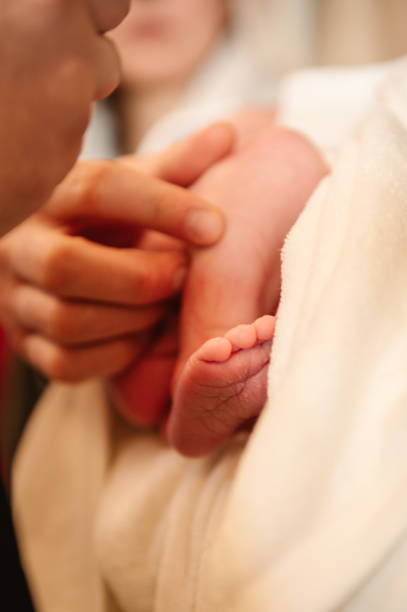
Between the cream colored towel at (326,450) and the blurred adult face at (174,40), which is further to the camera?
the blurred adult face at (174,40)

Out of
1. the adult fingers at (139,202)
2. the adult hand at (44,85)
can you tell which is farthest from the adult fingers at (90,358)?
the adult hand at (44,85)

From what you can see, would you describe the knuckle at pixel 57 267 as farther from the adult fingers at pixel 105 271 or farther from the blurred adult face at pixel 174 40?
the blurred adult face at pixel 174 40

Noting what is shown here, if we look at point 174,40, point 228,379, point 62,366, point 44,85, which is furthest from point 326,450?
point 174,40

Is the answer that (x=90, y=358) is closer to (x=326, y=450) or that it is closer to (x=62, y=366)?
(x=62, y=366)

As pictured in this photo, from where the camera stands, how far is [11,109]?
0.26m

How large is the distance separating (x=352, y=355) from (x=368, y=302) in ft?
0.10

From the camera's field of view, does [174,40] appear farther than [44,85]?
Yes

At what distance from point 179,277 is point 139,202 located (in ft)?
0.21

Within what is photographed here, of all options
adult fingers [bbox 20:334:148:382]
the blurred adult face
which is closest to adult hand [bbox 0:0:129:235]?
adult fingers [bbox 20:334:148:382]

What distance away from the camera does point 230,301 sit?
403 millimetres

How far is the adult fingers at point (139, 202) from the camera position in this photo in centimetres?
45

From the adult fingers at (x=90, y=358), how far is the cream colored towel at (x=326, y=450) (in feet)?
0.36

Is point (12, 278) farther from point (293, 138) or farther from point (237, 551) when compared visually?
point (237, 551)

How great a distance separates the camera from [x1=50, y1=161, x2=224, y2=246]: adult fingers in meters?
0.45
